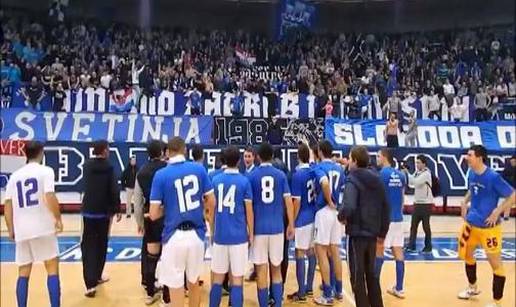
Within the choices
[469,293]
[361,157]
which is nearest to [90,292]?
[361,157]

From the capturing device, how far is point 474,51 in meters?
12.3

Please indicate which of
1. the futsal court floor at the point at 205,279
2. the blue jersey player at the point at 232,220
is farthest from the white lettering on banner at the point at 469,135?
the blue jersey player at the point at 232,220

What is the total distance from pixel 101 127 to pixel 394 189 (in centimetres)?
828

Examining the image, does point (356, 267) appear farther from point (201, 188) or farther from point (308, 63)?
point (308, 63)

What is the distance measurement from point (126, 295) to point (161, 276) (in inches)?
75.4

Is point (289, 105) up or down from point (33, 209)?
up

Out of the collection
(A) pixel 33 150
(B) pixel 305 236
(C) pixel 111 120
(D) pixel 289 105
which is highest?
(D) pixel 289 105

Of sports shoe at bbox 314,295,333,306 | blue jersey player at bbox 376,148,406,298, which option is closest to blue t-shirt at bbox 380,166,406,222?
blue jersey player at bbox 376,148,406,298

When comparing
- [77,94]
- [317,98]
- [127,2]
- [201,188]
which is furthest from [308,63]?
[201,188]

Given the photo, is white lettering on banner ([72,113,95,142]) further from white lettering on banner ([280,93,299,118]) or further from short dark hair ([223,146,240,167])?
short dark hair ([223,146,240,167])

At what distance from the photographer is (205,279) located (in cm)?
720

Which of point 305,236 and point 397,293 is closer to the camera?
point 305,236

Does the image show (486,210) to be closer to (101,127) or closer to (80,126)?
(101,127)

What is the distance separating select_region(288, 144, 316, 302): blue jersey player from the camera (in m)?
5.92
